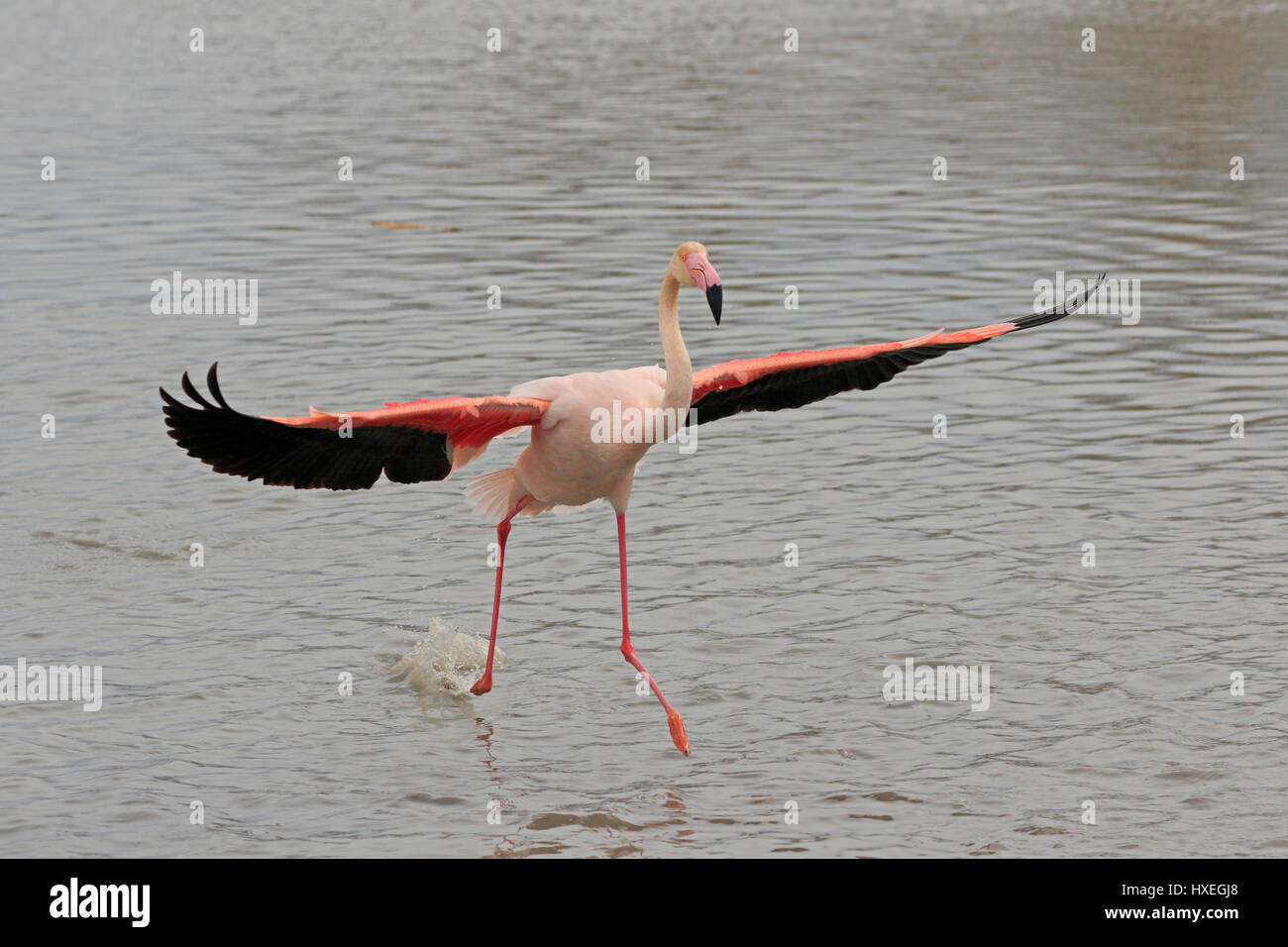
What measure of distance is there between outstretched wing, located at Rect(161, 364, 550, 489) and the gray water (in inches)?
54.3

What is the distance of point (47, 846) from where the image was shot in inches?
309

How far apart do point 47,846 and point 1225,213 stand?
1827cm

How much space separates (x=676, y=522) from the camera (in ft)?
41.0

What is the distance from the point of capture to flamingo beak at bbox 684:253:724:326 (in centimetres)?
810

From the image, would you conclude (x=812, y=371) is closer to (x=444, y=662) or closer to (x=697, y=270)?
(x=697, y=270)

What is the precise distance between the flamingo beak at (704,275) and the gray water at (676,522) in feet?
7.78
